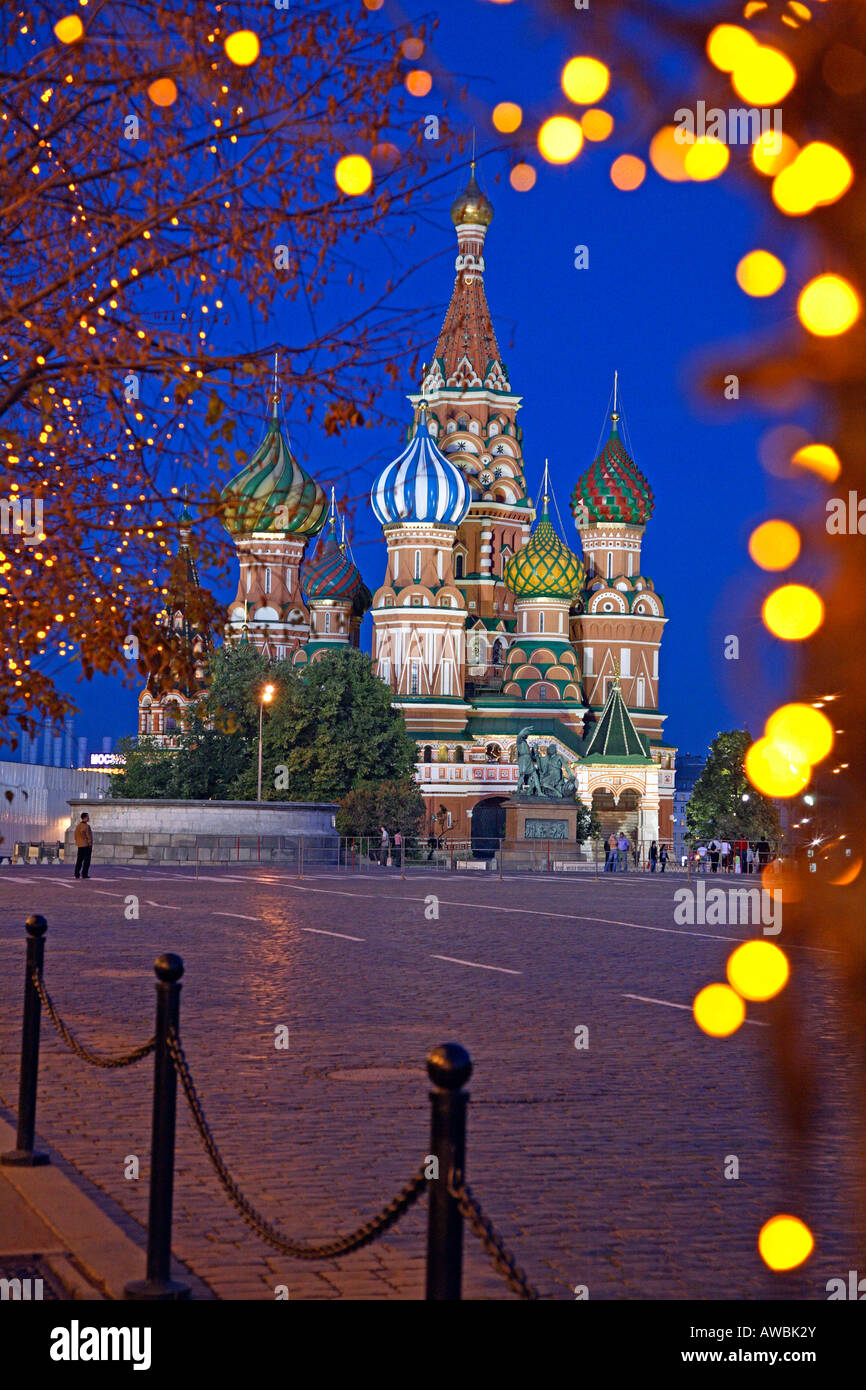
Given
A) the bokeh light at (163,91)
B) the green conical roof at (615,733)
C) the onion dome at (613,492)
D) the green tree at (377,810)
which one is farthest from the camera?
the onion dome at (613,492)

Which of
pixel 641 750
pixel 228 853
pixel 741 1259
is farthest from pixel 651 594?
pixel 741 1259

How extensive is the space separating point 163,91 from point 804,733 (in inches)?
283

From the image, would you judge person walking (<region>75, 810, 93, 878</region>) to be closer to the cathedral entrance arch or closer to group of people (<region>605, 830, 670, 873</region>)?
group of people (<region>605, 830, 670, 873</region>)

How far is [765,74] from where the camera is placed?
1.62 m

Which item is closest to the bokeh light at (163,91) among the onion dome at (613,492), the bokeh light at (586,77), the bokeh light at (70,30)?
the bokeh light at (70,30)

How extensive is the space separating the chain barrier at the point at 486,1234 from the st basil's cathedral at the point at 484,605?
84.6 m

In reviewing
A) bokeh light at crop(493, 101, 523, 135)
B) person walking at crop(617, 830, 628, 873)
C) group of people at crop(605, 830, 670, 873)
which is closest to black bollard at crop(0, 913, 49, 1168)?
bokeh light at crop(493, 101, 523, 135)

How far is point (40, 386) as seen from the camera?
31.1ft

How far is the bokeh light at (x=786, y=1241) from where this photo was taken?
172cm

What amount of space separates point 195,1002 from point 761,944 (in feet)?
41.7

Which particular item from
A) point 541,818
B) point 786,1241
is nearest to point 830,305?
point 786,1241

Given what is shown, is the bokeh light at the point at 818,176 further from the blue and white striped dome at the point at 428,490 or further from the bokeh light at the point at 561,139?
the blue and white striped dome at the point at 428,490
